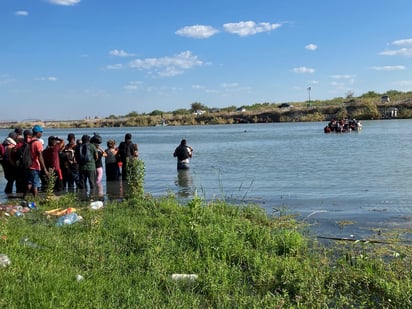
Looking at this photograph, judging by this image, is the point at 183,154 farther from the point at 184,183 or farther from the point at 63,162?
the point at 63,162

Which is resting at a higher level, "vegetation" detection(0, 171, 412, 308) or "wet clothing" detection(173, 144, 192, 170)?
"wet clothing" detection(173, 144, 192, 170)

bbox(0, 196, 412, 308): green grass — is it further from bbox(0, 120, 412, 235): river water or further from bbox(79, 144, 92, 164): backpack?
bbox(79, 144, 92, 164): backpack

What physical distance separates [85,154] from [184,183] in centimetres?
463

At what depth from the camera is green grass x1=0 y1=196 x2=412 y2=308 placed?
17.6 feet

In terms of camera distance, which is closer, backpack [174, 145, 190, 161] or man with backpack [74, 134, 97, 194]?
man with backpack [74, 134, 97, 194]

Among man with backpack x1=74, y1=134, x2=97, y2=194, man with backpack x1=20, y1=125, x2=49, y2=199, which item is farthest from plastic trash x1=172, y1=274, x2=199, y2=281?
man with backpack x1=74, y1=134, x2=97, y2=194

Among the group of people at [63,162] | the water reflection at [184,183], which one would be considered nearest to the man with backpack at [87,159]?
the group of people at [63,162]

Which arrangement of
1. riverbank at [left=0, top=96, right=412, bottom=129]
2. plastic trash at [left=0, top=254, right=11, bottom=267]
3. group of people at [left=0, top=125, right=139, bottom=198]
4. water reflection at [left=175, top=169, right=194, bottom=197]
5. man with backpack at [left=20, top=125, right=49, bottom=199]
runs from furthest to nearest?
riverbank at [left=0, top=96, right=412, bottom=129], water reflection at [left=175, top=169, right=194, bottom=197], group of people at [left=0, top=125, right=139, bottom=198], man with backpack at [left=20, top=125, right=49, bottom=199], plastic trash at [left=0, top=254, right=11, bottom=267]

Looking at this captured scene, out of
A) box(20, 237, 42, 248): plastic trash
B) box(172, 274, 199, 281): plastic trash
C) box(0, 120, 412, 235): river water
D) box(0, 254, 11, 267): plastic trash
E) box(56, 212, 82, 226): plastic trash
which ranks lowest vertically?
box(0, 120, 412, 235): river water

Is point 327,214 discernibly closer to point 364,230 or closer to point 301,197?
point 364,230

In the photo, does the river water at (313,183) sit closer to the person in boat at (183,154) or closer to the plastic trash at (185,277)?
the person in boat at (183,154)

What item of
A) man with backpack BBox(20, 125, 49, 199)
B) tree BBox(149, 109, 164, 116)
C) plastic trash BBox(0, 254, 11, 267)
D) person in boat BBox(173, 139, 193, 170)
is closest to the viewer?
plastic trash BBox(0, 254, 11, 267)

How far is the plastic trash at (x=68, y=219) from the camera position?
9.04m

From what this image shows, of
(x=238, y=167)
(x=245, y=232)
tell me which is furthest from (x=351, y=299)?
(x=238, y=167)
